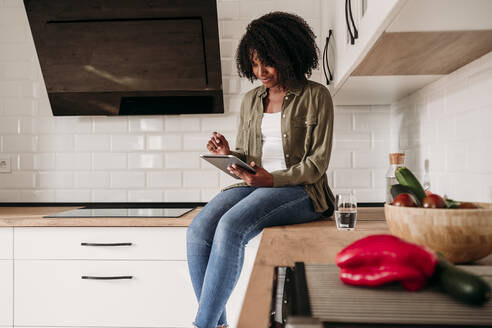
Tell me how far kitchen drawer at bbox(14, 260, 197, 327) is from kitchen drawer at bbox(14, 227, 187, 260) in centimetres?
3

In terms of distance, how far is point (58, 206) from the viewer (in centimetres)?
232

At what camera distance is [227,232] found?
126 cm

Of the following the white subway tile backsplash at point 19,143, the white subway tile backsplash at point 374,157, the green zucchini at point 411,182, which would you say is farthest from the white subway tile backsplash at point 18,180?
the green zucchini at point 411,182

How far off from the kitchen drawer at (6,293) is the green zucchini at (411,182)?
1625 millimetres

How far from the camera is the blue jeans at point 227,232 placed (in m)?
1.21

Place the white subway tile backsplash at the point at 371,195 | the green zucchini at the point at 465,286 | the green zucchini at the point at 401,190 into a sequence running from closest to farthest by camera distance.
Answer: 1. the green zucchini at the point at 465,286
2. the green zucchini at the point at 401,190
3. the white subway tile backsplash at the point at 371,195

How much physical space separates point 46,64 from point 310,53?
4.43 ft

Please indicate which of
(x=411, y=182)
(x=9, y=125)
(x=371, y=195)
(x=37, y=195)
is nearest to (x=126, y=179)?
(x=37, y=195)

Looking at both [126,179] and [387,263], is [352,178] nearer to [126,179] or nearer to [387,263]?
[126,179]

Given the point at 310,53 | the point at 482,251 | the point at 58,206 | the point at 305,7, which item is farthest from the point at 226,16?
the point at 482,251

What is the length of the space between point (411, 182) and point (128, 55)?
5.49 ft

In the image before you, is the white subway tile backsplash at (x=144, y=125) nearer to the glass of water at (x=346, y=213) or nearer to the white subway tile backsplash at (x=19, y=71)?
the white subway tile backsplash at (x=19, y=71)

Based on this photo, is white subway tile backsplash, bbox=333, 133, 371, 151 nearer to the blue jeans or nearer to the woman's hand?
the blue jeans

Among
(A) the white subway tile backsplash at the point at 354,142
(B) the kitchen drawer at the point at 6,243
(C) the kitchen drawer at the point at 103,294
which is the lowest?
(C) the kitchen drawer at the point at 103,294
